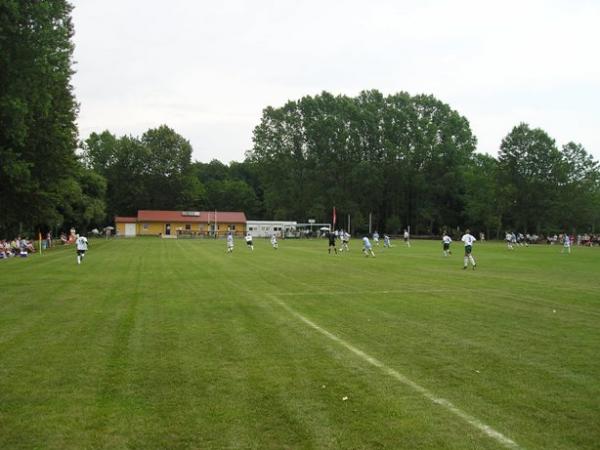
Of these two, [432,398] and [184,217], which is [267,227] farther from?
[432,398]

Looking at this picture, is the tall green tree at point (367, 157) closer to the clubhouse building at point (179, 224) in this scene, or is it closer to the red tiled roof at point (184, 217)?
the red tiled roof at point (184, 217)

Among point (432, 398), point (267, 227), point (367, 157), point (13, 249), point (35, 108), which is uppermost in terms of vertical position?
point (367, 157)

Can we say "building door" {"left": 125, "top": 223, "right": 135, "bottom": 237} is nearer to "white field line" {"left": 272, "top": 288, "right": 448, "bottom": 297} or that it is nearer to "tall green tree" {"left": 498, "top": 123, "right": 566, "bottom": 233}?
"tall green tree" {"left": 498, "top": 123, "right": 566, "bottom": 233}

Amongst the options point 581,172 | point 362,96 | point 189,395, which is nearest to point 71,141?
point 189,395

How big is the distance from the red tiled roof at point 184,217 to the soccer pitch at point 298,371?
258ft

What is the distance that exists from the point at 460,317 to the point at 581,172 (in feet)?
288

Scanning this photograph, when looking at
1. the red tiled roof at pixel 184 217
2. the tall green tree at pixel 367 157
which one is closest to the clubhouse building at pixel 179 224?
the red tiled roof at pixel 184 217

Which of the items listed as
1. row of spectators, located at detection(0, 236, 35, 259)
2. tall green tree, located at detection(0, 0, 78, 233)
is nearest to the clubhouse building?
tall green tree, located at detection(0, 0, 78, 233)

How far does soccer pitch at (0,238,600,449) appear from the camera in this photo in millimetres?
5062

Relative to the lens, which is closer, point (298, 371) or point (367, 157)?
point (298, 371)

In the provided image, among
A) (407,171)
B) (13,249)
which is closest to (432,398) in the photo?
(13,249)

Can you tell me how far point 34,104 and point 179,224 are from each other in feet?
207

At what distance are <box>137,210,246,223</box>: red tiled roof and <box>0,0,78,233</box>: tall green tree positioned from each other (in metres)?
50.6

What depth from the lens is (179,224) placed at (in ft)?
305
